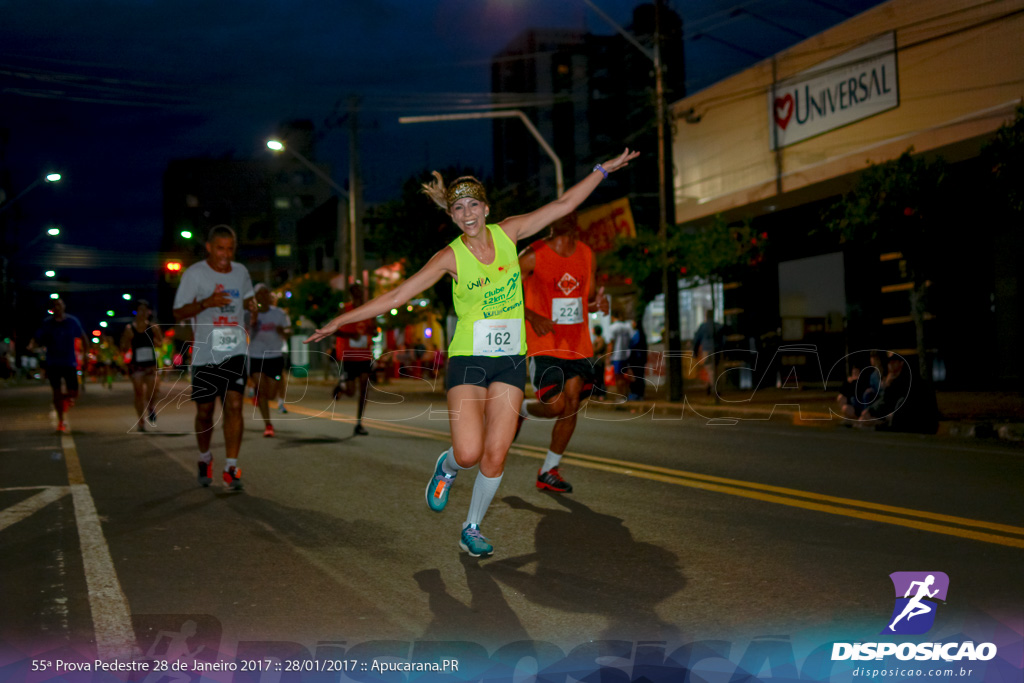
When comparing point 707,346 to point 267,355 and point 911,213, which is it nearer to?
point 911,213

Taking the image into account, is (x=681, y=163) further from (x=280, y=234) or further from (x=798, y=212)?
(x=280, y=234)

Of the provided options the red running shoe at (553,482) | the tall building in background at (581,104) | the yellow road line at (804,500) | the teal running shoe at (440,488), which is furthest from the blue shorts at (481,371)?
the tall building in background at (581,104)

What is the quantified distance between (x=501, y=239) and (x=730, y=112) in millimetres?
21126

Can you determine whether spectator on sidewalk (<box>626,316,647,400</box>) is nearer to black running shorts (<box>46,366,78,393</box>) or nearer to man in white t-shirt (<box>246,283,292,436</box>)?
man in white t-shirt (<box>246,283,292,436</box>)

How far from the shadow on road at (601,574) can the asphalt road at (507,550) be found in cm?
2

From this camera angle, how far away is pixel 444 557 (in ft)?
17.8

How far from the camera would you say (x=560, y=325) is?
7.55m

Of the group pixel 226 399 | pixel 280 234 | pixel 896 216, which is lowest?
pixel 226 399

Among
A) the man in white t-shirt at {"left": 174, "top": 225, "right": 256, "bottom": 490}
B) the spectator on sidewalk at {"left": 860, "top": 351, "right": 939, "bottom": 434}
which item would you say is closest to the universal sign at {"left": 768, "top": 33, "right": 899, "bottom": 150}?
the spectator on sidewalk at {"left": 860, "top": 351, "right": 939, "bottom": 434}

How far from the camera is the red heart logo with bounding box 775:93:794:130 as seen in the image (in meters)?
22.5

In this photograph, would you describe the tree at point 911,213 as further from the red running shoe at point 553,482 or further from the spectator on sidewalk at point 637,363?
the red running shoe at point 553,482

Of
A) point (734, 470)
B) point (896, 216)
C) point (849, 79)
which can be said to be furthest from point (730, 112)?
point (734, 470)

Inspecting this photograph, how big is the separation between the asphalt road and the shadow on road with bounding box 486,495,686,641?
2 cm

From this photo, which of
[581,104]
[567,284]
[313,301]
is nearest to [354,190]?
→ [313,301]
